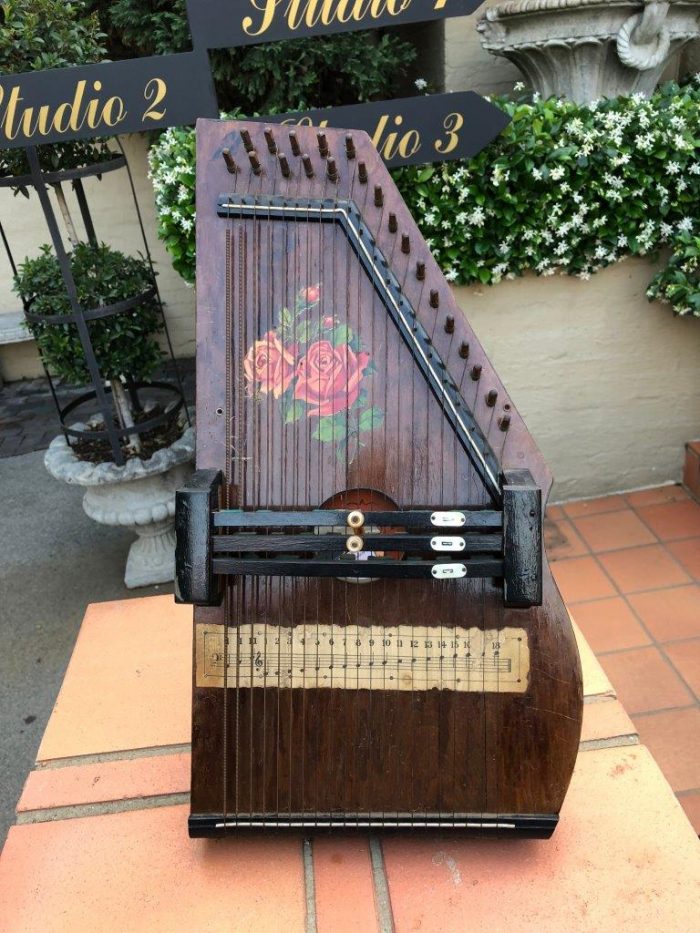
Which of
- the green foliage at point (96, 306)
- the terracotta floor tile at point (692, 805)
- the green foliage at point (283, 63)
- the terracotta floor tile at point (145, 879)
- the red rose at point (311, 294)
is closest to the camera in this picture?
the terracotta floor tile at point (145, 879)

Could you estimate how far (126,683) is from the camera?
151 centimetres

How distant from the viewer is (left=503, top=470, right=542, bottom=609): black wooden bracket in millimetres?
938

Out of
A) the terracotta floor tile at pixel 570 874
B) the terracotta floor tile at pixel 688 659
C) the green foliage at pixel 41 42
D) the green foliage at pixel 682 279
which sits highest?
the green foliage at pixel 41 42

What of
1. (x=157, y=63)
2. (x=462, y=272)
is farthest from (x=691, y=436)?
(x=157, y=63)

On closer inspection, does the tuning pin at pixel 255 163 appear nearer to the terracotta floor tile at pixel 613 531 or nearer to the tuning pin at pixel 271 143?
the tuning pin at pixel 271 143

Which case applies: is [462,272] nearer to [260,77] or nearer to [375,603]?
[260,77]

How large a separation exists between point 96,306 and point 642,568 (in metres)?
2.32


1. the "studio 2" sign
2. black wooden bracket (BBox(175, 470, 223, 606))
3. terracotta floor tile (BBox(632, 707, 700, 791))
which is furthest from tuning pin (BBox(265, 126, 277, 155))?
terracotta floor tile (BBox(632, 707, 700, 791))

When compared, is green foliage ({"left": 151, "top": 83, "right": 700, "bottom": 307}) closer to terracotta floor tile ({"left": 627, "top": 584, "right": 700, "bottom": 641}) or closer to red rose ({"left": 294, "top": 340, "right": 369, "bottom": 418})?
terracotta floor tile ({"left": 627, "top": 584, "right": 700, "bottom": 641})

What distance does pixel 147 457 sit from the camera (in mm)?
2740

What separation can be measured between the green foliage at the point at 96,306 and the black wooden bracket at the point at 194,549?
1697 millimetres

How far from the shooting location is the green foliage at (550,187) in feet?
7.55

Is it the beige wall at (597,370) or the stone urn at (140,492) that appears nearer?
the stone urn at (140,492)

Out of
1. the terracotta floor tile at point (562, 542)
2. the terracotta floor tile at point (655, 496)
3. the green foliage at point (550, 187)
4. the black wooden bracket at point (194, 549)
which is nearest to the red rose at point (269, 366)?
the black wooden bracket at point (194, 549)
